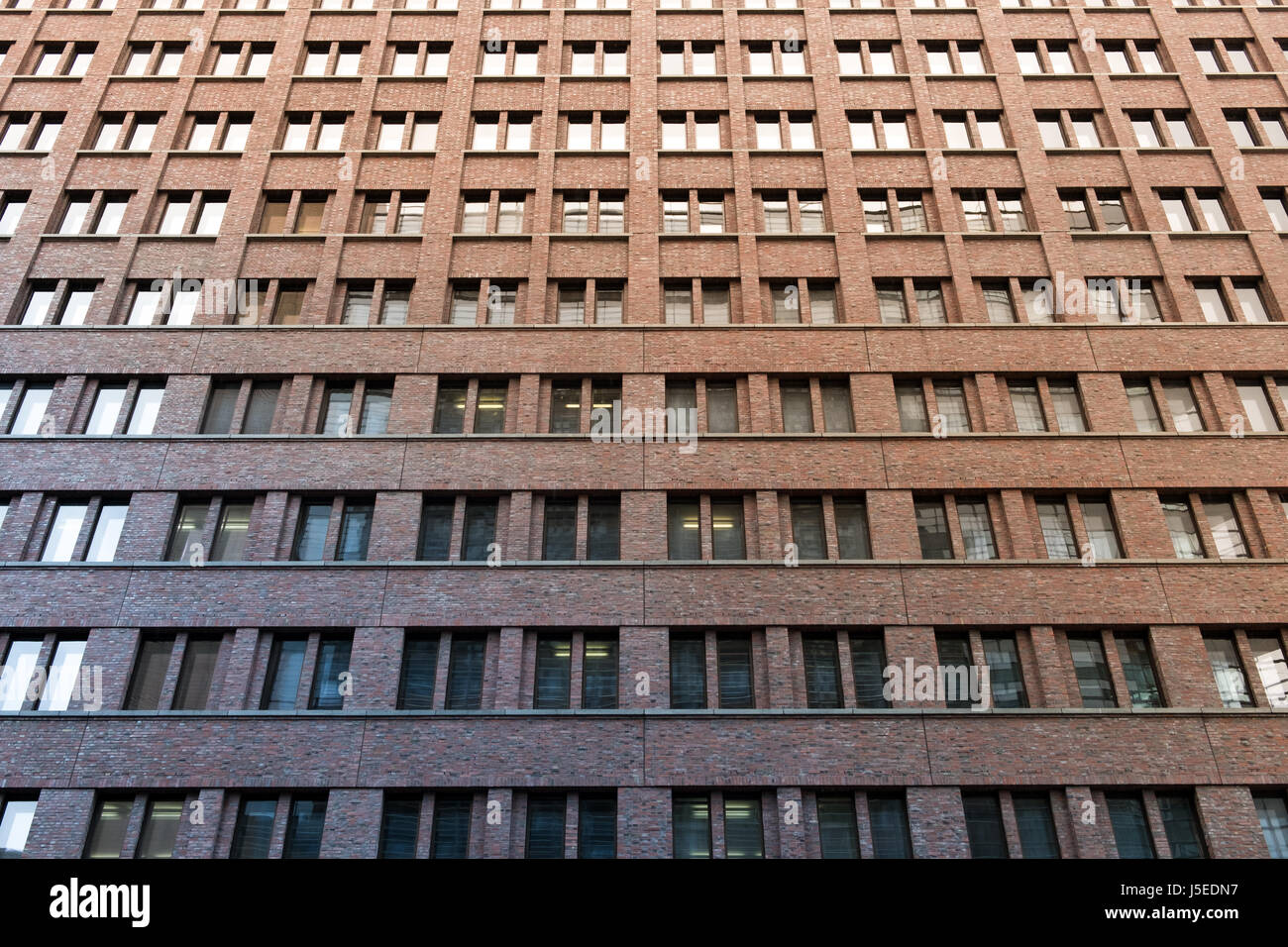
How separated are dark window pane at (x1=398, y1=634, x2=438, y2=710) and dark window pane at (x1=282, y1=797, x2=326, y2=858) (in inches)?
116

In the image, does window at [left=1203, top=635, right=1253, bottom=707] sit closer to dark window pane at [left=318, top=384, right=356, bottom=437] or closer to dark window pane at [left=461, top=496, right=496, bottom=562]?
dark window pane at [left=461, top=496, right=496, bottom=562]

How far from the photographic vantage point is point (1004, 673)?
22453mm

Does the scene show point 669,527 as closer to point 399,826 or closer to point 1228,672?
point 399,826

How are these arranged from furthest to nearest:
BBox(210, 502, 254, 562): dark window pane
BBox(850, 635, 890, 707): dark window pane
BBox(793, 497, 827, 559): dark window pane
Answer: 1. BBox(793, 497, 827, 559): dark window pane
2. BBox(210, 502, 254, 562): dark window pane
3. BBox(850, 635, 890, 707): dark window pane

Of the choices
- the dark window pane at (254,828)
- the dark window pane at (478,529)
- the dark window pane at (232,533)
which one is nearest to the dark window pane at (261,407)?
the dark window pane at (232,533)

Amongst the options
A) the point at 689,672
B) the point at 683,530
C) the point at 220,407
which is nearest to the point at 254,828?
the point at 689,672

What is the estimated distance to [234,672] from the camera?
71.9 feet

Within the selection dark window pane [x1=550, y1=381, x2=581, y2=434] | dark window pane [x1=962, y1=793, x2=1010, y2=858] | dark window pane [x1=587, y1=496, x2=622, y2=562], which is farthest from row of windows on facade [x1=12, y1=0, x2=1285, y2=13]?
dark window pane [x1=962, y1=793, x2=1010, y2=858]

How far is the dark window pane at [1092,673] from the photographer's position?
22078mm

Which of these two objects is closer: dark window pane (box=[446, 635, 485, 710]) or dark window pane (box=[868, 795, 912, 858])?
dark window pane (box=[868, 795, 912, 858])

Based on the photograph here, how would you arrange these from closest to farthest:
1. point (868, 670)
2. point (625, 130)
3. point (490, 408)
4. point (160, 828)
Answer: point (160, 828) → point (868, 670) → point (490, 408) → point (625, 130)

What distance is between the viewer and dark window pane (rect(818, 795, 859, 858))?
2056cm

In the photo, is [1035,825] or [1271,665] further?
[1271,665]

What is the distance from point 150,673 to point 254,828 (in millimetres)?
5024
